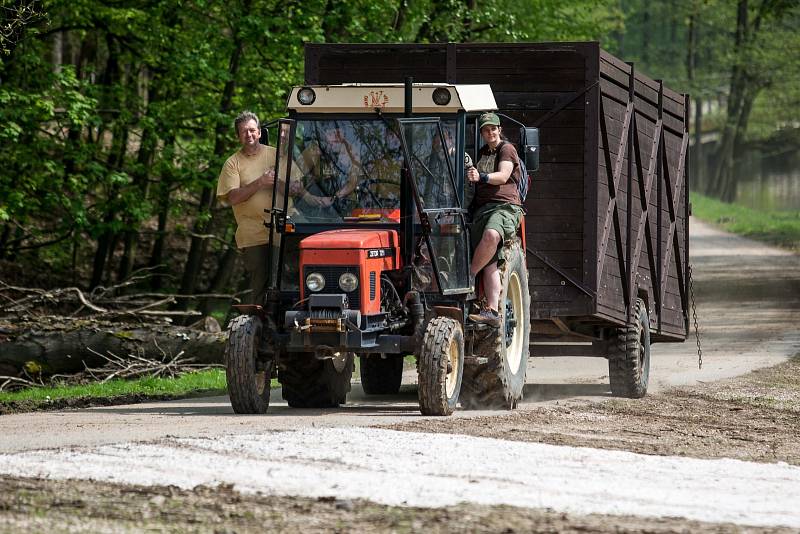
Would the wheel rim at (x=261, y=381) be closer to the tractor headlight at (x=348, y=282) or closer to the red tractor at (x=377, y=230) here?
the red tractor at (x=377, y=230)

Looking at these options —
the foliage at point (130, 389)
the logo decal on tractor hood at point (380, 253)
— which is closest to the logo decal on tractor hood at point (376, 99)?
the logo decal on tractor hood at point (380, 253)

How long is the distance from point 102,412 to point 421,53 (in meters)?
4.51

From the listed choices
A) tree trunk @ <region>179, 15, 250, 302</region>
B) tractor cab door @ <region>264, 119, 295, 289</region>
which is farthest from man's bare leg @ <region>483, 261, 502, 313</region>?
tree trunk @ <region>179, 15, 250, 302</region>

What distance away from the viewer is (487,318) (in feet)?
39.2

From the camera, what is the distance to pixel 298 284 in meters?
11.6

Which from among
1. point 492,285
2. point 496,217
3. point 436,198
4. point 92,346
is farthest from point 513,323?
point 92,346

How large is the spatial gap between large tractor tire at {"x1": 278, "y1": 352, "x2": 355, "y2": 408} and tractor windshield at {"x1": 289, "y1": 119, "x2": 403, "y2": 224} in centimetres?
135

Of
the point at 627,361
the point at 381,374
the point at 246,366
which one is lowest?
the point at 381,374

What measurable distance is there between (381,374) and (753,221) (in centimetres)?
4097

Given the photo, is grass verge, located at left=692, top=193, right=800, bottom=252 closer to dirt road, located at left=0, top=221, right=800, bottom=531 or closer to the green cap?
dirt road, located at left=0, top=221, right=800, bottom=531

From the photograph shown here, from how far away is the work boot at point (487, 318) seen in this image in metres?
11.9

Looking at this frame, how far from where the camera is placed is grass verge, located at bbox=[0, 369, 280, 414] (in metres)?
13.7

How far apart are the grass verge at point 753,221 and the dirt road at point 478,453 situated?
30.7 metres

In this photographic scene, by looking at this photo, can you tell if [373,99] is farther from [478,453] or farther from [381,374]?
[478,453]
